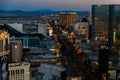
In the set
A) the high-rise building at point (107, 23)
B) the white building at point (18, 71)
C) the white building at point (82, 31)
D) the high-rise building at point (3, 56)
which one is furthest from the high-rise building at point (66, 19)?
the high-rise building at point (3, 56)

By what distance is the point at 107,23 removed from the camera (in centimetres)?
2739

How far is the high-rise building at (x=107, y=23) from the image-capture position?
2584 cm

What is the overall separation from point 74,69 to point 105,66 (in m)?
1.53

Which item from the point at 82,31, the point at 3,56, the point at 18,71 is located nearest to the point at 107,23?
the point at 82,31

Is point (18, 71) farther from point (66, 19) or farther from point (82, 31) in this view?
point (66, 19)

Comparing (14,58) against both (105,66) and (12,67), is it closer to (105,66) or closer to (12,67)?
(105,66)

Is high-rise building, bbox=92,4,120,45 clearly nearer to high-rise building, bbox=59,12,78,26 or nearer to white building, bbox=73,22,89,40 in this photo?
white building, bbox=73,22,89,40

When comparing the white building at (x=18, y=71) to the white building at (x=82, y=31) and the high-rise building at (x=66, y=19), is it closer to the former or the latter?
the white building at (x=82, y=31)

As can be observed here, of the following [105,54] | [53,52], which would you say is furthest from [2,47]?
[53,52]

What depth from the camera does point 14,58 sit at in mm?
18094

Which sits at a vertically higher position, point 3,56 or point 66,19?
point 3,56

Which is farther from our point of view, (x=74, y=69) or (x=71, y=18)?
(x=71, y=18)

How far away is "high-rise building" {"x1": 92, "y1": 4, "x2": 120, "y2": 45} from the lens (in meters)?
25.8

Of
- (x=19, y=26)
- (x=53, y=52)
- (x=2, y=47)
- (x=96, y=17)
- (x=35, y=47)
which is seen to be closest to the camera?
(x=2, y=47)
